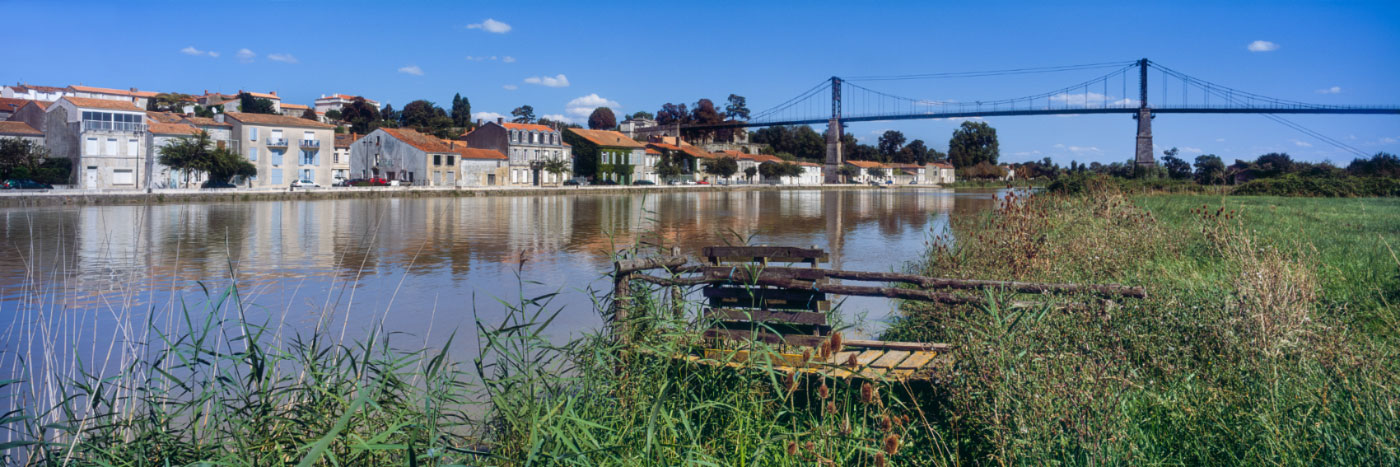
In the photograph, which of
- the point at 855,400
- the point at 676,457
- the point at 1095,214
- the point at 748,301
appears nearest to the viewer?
the point at 676,457

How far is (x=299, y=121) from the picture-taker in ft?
159

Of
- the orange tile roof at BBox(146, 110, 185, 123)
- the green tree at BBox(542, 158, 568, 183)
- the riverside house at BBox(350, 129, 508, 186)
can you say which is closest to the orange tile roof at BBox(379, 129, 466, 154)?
the riverside house at BBox(350, 129, 508, 186)

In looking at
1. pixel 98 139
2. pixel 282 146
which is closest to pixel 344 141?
pixel 282 146

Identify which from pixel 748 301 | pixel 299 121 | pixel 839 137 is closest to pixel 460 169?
pixel 299 121

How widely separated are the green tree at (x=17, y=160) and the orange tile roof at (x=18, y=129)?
8.52 feet

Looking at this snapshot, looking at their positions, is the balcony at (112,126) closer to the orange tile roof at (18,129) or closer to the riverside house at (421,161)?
the orange tile roof at (18,129)

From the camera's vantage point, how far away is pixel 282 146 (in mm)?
47375

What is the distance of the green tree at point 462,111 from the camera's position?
86238mm

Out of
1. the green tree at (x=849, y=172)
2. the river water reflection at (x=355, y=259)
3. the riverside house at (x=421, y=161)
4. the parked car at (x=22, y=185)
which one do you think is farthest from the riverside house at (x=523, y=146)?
the green tree at (x=849, y=172)

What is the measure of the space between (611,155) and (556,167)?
7.04 metres

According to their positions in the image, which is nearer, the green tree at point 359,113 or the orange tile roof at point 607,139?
the orange tile roof at point 607,139

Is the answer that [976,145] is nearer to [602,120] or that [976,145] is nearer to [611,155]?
[602,120]

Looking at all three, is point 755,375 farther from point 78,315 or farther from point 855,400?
point 78,315

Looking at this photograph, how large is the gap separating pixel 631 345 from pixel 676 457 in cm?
73
